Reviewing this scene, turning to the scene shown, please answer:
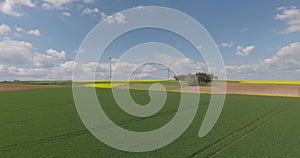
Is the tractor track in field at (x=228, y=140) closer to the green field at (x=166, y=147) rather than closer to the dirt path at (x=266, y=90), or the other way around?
the green field at (x=166, y=147)

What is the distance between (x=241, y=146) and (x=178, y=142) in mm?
2795

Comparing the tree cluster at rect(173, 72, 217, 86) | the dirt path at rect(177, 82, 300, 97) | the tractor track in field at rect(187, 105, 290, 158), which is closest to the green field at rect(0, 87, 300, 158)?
the tractor track in field at rect(187, 105, 290, 158)

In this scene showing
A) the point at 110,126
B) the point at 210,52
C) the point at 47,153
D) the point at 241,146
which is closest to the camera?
the point at 47,153

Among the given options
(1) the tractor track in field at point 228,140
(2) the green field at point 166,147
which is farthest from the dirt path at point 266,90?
(2) the green field at point 166,147

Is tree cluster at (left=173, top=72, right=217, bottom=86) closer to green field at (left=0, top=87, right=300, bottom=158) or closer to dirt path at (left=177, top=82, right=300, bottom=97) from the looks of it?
dirt path at (left=177, top=82, right=300, bottom=97)

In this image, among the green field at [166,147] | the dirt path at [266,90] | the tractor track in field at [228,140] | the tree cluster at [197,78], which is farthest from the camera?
the tree cluster at [197,78]

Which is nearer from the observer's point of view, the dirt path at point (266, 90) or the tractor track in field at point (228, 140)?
the tractor track in field at point (228, 140)

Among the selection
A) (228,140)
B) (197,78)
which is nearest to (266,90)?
(197,78)

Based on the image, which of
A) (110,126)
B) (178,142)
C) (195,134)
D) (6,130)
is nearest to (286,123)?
(195,134)

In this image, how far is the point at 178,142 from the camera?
11219mm

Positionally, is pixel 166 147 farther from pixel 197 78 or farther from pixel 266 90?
pixel 197 78

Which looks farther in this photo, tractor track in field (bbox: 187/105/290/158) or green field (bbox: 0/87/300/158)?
tractor track in field (bbox: 187/105/290/158)

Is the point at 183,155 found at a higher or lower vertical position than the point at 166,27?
lower

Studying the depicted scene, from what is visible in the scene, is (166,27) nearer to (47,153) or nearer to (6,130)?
(47,153)
